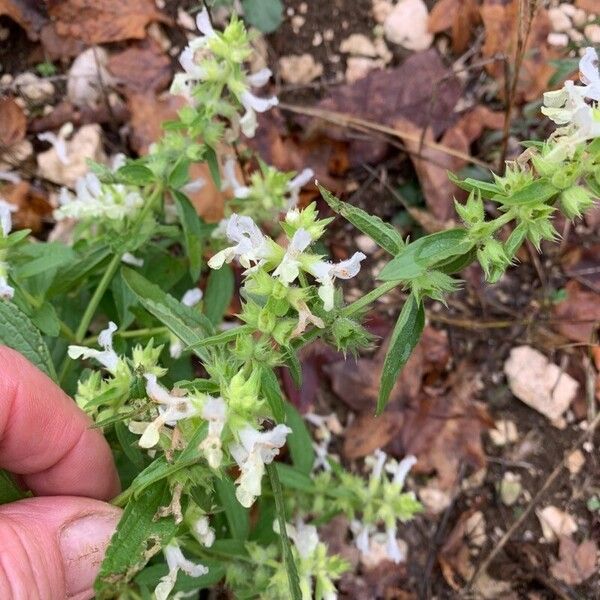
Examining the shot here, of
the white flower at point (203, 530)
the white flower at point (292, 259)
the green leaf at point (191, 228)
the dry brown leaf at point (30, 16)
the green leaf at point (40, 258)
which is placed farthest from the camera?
the dry brown leaf at point (30, 16)

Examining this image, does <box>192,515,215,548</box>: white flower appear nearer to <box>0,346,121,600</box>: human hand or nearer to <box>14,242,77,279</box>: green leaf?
<box>0,346,121,600</box>: human hand

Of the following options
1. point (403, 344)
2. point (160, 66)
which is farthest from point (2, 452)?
point (160, 66)

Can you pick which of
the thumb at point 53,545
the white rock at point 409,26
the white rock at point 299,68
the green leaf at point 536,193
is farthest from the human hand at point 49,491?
the white rock at point 409,26

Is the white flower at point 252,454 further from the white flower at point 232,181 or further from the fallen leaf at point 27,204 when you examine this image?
the fallen leaf at point 27,204

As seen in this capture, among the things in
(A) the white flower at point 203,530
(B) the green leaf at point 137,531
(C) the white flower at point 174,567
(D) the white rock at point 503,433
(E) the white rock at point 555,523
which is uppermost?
(B) the green leaf at point 137,531

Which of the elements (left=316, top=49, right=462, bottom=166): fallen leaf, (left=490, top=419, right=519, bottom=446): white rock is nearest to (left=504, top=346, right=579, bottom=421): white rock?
(left=490, top=419, right=519, bottom=446): white rock

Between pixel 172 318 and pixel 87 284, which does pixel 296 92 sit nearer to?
pixel 87 284

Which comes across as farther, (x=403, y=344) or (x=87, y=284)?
(x=87, y=284)
